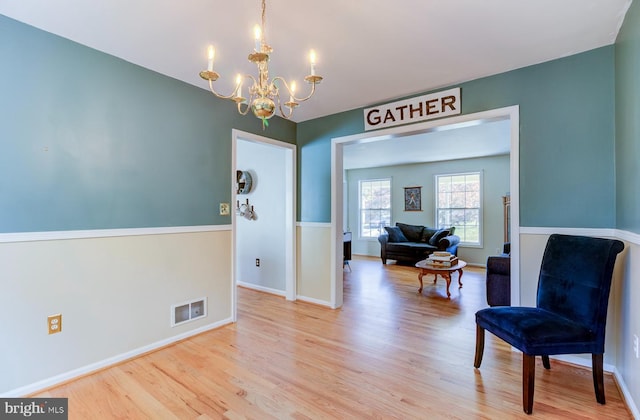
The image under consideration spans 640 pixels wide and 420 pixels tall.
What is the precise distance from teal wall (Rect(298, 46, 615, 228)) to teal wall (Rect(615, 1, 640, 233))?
0.10m

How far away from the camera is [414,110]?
301cm

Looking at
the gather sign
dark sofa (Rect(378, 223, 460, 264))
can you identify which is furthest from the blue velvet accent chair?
dark sofa (Rect(378, 223, 460, 264))

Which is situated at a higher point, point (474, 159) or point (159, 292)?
point (474, 159)

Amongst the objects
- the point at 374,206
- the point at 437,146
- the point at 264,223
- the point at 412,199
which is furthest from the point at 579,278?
the point at 374,206

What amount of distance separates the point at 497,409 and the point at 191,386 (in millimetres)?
1915

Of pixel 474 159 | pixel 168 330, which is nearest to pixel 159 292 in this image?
pixel 168 330

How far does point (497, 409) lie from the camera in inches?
68.9

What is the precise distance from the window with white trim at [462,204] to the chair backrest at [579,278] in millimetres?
4646

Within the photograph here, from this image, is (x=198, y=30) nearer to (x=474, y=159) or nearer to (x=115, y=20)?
(x=115, y=20)

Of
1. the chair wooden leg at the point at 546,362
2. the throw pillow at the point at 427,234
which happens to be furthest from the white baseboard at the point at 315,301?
the throw pillow at the point at 427,234

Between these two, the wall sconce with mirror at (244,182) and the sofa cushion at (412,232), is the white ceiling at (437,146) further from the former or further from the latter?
the wall sconce with mirror at (244,182)

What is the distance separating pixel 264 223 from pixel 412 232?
3.76 m

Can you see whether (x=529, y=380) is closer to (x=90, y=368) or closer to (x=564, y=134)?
(x=564, y=134)

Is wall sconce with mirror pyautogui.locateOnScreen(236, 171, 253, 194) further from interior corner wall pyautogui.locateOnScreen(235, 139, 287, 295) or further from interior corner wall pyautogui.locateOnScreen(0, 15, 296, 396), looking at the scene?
interior corner wall pyautogui.locateOnScreen(0, 15, 296, 396)
